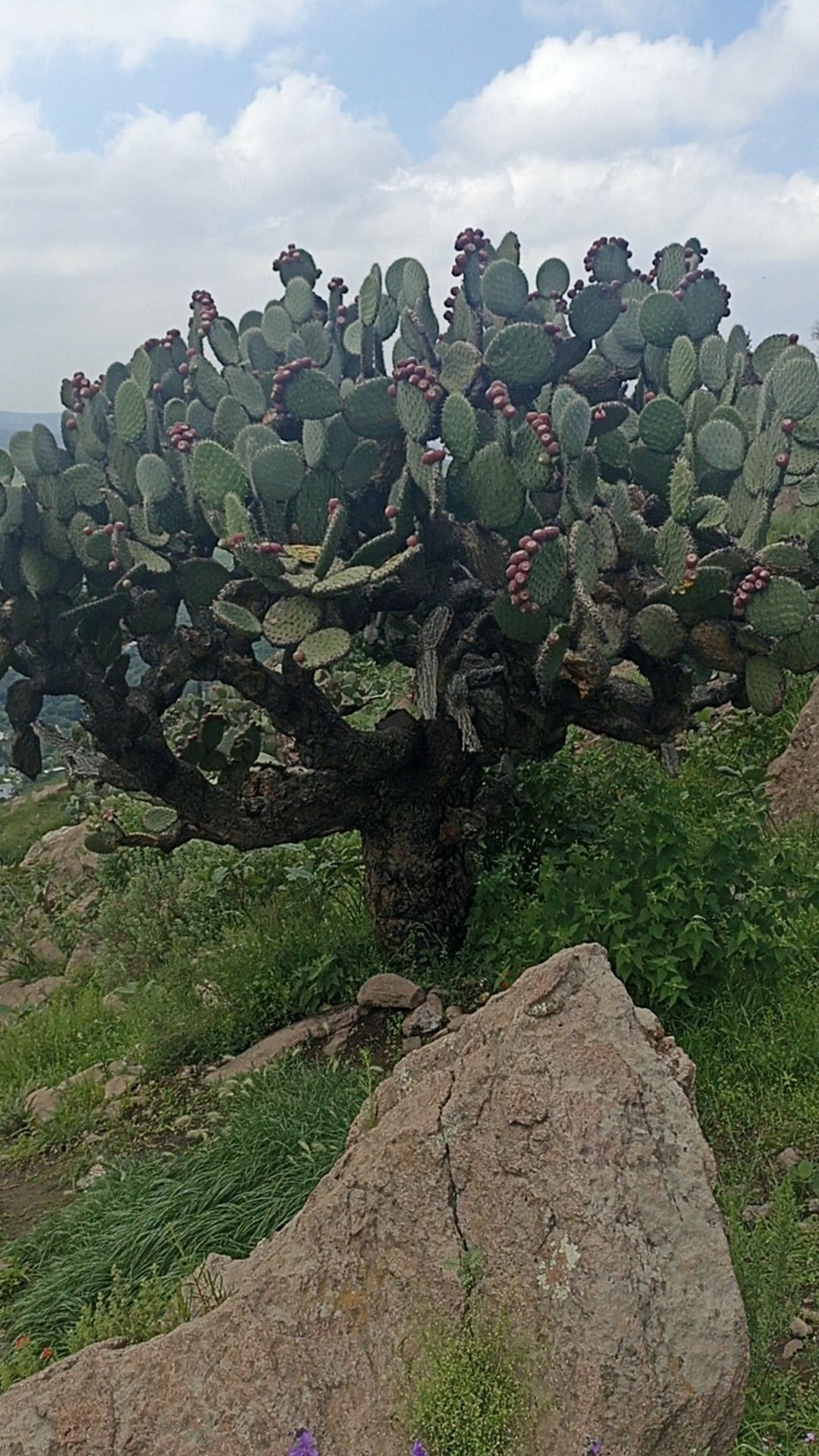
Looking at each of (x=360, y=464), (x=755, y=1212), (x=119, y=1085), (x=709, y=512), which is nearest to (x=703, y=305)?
(x=709, y=512)

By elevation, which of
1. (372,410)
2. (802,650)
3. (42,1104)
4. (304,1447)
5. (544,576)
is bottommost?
(42,1104)

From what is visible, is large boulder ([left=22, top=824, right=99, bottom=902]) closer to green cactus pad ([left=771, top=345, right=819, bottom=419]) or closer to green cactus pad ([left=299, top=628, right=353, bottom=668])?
green cactus pad ([left=299, top=628, right=353, bottom=668])

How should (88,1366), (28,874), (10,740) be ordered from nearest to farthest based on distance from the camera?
(88,1366) < (10,740) < (28,874)

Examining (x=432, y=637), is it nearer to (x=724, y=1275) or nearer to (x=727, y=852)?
(x=727, y=852)

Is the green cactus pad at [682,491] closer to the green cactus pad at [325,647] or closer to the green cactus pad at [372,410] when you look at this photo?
the green cactus pad at [372,410]

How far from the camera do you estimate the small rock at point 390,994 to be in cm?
492

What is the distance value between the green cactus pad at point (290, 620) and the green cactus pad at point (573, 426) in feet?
3.41

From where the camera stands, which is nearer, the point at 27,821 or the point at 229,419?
the point at 229,419

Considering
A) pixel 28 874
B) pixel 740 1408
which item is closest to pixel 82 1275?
pixel 740 1408

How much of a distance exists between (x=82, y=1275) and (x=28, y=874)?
6.16 m

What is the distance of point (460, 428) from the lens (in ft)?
14.0

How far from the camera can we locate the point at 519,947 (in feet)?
15.9

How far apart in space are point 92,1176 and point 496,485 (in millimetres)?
2844

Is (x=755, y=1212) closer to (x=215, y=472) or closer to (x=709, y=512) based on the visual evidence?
(x=709, y=512)
